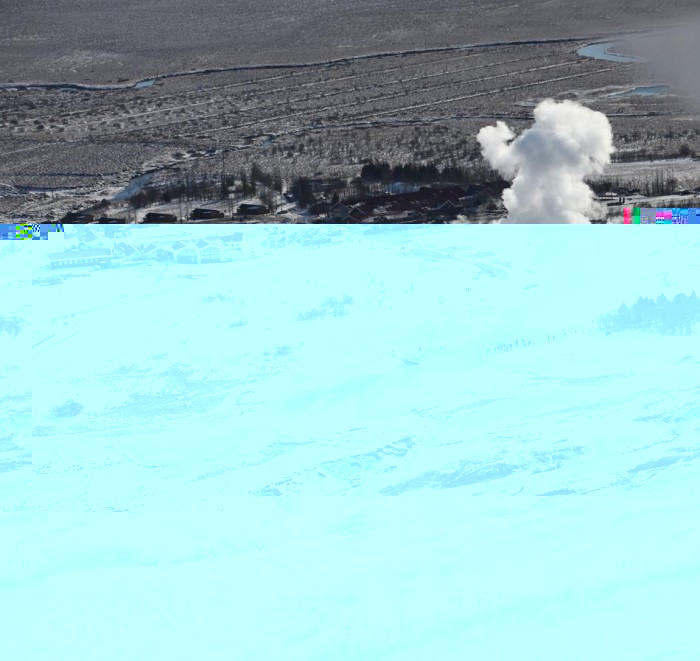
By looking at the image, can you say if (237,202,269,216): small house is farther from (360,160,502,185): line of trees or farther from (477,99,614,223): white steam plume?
(477,99,614,223): white steam plume

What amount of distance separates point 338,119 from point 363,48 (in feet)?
0.96

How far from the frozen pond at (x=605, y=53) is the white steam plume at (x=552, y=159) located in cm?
20

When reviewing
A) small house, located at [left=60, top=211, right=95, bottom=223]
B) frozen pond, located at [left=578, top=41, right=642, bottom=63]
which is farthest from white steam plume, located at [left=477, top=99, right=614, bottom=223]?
small house, located at [left=60, top=211, right=95, bottom=223]

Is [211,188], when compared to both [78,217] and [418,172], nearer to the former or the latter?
[78,217]

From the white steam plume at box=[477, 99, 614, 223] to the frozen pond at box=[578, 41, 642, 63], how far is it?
20 cm

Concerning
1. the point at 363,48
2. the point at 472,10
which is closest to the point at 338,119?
the point at 363,48

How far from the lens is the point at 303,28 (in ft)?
11.9

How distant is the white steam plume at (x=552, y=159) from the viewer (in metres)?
3.31

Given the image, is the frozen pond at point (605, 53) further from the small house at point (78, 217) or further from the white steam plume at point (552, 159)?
the small house at point (78, 217)

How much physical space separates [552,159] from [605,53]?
1.54 ft

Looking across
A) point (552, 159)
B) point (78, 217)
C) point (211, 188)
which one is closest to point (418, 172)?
point (552, 159)

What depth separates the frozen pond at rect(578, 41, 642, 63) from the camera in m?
3.54

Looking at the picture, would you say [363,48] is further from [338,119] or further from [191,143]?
[191,143]

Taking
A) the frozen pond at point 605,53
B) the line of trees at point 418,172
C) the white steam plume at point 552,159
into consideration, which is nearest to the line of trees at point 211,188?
the line of trees at point 418,172
